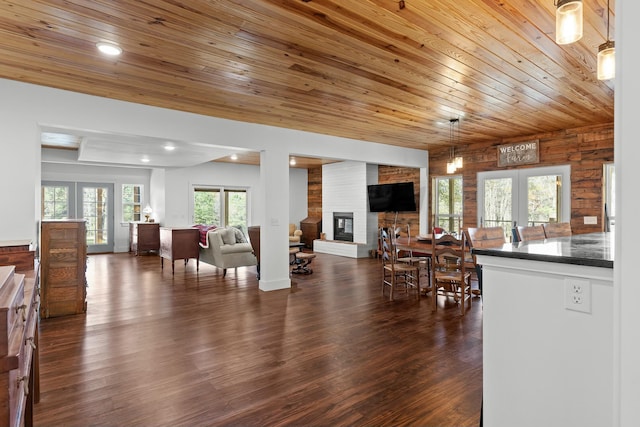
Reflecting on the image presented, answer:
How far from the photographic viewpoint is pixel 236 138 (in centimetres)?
502

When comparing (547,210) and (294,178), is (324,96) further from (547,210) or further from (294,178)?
(294,178)

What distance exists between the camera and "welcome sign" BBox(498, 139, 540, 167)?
615 centimetres

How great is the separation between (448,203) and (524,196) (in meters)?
1.59

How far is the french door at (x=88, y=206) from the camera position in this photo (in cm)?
914

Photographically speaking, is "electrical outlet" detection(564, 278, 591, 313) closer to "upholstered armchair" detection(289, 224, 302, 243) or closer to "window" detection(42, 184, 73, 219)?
"upholstered armchair" detection(289, 224, 302, 243)

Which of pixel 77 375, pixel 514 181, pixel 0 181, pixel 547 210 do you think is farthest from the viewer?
pixel 514 181

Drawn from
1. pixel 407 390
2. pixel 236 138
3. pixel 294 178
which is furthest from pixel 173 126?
pixel 294 178

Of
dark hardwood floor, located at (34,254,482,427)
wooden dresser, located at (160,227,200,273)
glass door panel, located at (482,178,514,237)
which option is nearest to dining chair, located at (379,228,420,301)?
dark hardwood floor, located at (34,254,482,427)

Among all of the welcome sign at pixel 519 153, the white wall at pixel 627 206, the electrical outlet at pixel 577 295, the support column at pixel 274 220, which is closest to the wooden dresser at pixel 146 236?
the support column at pixel 274 220

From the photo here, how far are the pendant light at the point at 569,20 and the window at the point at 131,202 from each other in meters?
10.8

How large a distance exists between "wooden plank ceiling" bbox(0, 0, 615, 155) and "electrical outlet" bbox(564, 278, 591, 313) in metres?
1.74

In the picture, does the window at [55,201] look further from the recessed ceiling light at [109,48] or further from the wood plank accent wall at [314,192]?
the recessed ceiling light at [109,48]

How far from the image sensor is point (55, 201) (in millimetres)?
9195

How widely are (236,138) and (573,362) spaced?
4.50 m
